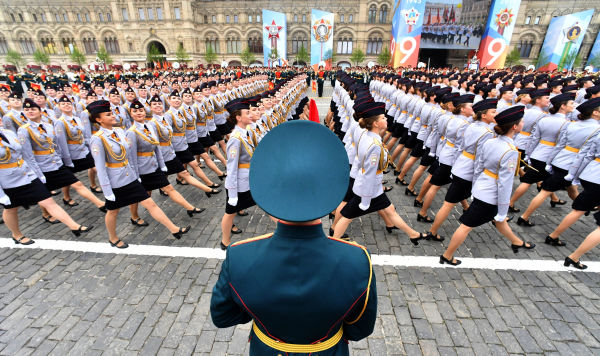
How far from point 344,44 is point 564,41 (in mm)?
33169

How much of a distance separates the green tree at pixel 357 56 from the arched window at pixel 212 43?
87.2ft

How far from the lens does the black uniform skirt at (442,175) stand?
5.06m

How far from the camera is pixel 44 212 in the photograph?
5426 millimetres

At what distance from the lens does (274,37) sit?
4738 cm

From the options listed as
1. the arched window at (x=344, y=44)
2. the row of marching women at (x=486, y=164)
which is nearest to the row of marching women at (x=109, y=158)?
the row of marching women at (x=486, y=164)

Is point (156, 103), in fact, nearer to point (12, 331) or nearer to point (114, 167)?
point (114, 167)

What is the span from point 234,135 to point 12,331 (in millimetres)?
3400

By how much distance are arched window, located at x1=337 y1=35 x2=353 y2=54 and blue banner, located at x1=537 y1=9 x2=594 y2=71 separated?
30.5 metres

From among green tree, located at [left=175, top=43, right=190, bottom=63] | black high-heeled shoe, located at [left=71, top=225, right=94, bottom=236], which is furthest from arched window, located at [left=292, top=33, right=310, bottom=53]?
black high-heeled shoe, located at [left=71, top=225, right=94, bottom=236]

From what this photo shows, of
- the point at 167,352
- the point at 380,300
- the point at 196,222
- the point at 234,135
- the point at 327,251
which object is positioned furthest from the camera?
the point at 196,222

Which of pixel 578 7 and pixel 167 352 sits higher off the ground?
pixel 578 7

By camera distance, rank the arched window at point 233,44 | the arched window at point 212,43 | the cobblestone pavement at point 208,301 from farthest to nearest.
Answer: the arched window at point 212,43
the arched window at point 233,44
the cobblestone pavement at point 208,301

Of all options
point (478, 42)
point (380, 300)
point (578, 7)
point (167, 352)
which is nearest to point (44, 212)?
point (167, 352)

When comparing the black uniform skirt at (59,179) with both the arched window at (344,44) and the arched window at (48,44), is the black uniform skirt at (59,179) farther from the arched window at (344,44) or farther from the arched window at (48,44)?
the arched window at (48,44)
